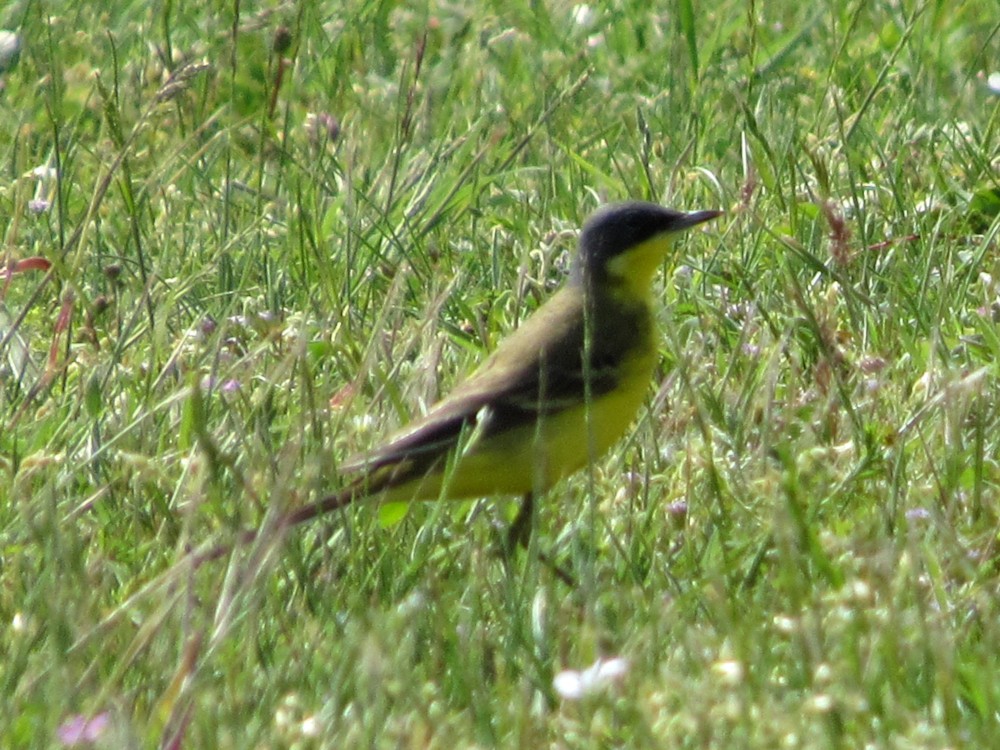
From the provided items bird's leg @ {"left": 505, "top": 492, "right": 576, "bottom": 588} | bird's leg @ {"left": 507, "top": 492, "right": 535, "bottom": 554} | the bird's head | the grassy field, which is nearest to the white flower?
the grassy field

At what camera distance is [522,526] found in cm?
455

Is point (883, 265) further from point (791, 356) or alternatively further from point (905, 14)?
point (905, 14)

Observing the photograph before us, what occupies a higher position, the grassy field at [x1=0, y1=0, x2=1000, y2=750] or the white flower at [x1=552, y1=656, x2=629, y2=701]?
the white flower at [x1=552, y1=656, x2=629, y2=701]

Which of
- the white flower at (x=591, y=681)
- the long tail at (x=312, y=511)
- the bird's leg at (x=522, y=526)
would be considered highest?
the white flower at (x=591, y=681)

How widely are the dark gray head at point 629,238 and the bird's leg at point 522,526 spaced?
0.77 metres

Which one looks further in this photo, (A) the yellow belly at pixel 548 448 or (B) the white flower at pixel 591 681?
(A) the yellow belly at pixel 548 448

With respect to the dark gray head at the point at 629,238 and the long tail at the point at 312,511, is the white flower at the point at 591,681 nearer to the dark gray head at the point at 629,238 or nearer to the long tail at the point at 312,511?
the long tail at the point at 312,511

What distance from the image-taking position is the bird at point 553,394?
172 inches

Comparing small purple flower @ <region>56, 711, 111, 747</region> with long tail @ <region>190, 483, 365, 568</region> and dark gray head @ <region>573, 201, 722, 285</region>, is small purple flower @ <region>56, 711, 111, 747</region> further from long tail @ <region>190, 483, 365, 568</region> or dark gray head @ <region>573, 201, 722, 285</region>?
dark gray head @ <region>573, 201, 722, 285</region>

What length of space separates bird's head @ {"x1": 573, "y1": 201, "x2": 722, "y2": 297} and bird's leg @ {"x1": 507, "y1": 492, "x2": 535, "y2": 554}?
0.76 metres

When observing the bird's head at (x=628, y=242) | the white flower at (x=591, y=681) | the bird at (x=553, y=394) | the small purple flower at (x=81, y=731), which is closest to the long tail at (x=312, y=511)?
the bird at (x=553, y=394)

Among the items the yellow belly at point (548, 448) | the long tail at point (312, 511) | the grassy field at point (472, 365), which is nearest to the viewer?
the grassy field at point (472, 365)

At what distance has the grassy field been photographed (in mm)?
2924

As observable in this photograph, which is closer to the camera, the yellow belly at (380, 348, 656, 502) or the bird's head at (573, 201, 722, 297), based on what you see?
the yellow belly at (380, 348, 656, 502)
